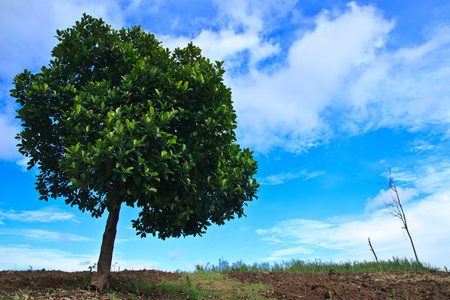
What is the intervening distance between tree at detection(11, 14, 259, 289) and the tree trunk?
1.4 inches

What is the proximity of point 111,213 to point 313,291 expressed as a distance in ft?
28.4

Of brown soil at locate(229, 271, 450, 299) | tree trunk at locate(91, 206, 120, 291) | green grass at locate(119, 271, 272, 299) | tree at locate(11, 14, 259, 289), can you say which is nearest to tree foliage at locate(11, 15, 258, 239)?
tree at locate(11, 14, 259, 289)

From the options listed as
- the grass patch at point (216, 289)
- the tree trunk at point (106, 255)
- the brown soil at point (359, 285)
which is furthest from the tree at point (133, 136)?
the brown soil at point (359, 285)

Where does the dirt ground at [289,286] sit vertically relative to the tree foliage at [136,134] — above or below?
below

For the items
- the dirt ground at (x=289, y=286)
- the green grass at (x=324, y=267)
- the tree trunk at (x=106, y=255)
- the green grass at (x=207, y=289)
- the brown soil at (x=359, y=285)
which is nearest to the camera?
the dirt ground at (x=289, y=286)

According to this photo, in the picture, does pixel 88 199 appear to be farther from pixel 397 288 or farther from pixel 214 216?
pixel 397 288

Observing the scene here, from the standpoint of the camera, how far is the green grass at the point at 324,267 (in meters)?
18.0

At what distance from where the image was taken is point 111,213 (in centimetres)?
1198

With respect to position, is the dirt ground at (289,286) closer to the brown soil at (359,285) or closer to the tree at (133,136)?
the brown soil at (359,285)

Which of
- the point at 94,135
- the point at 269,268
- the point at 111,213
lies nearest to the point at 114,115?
the point at 94,135

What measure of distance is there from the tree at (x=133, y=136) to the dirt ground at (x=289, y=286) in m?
1.30

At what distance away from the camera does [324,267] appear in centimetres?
1889

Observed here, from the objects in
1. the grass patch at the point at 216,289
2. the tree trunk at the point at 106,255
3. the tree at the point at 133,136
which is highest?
the tree at the point at 133,136

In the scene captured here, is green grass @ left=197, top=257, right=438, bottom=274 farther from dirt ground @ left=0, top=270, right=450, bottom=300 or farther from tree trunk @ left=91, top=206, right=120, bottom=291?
tree trunk @ left=91, top=206, right=120, bottom=291
